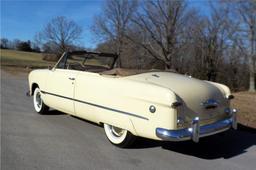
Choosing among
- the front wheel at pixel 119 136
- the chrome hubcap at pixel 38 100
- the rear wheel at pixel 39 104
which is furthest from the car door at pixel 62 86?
the front wheel at pixel 119 136

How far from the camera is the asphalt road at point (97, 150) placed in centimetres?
438

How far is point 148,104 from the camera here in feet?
14.9

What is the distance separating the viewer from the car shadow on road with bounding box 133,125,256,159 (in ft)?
16.5

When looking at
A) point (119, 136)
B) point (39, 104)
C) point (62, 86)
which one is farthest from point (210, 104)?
point (39, 104)

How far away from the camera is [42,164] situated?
4.27 m

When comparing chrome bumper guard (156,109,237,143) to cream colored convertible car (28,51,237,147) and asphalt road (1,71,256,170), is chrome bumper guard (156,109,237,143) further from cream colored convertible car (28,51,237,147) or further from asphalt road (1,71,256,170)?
asphalt road (1,71,256,170)

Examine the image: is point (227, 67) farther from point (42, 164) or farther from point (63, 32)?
point (63, 32)

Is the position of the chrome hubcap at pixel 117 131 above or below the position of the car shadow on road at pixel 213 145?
above

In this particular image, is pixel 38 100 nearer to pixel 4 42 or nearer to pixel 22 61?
pixel 22 61

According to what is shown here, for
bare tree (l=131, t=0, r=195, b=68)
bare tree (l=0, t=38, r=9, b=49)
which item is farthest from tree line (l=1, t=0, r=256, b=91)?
bare tree (l=0, t=38, r=9, b=49)

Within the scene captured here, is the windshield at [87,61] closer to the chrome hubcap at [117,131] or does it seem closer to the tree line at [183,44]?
the chrome hubcap at [117,131]

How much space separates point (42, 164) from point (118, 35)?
30197 mm

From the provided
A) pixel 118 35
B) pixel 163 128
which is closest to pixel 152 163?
pixel 163 128

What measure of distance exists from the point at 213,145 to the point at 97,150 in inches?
79.7
